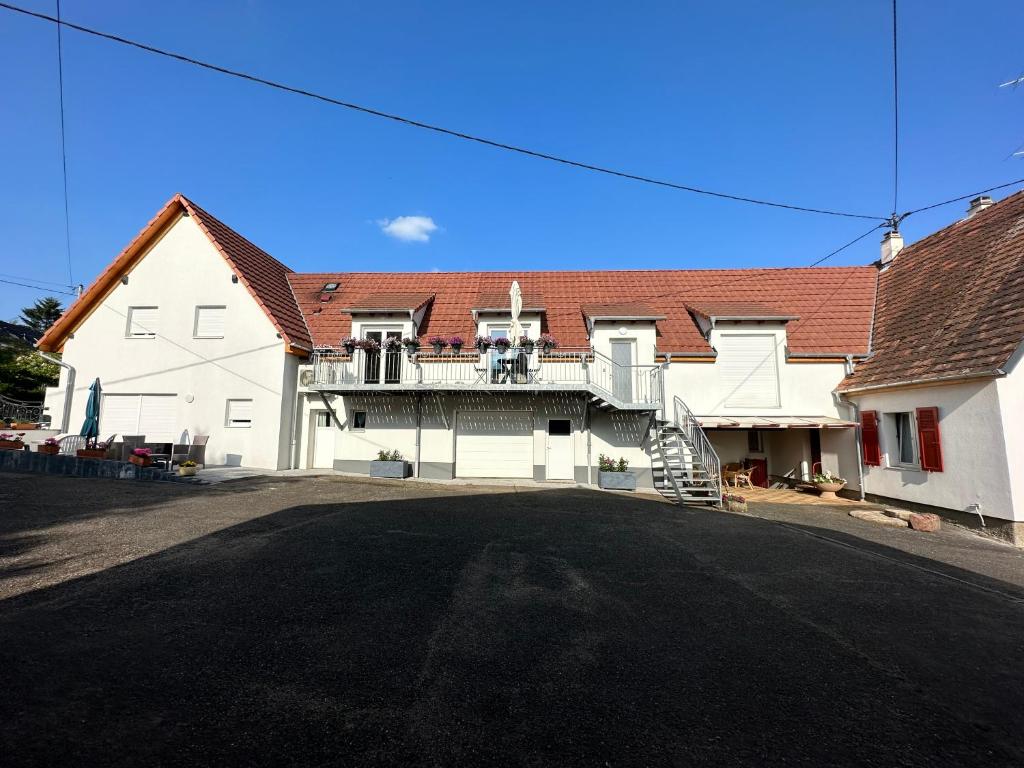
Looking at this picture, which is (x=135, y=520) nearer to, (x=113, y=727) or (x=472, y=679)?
(x=113, y=727)

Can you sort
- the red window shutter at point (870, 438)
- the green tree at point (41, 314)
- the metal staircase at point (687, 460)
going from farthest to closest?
1. the green tree at point (41, 314)
2. the red window shutter at point (870, 438)
3. the metal staircase at point (687, 460)

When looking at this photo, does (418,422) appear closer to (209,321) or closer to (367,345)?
(367,345)

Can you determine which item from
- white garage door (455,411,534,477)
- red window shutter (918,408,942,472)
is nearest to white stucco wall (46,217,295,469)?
white garage door (455,411,534,477)

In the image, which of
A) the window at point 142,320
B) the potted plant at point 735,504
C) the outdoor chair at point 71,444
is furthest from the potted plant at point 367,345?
the potted plant at point 735,504

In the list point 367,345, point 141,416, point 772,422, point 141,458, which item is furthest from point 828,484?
point 141,416

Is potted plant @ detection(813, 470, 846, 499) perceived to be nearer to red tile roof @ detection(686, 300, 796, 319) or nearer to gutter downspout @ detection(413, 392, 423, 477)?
red tile roof @ detection(686, 300, 796, 319)

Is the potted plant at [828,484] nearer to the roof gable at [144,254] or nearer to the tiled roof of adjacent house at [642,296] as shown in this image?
the tiled roof of adjacent house at [642,296]

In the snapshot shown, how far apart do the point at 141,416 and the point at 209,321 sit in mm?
3862

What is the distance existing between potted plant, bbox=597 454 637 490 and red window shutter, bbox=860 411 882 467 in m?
6.41

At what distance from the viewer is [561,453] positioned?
1458 cm

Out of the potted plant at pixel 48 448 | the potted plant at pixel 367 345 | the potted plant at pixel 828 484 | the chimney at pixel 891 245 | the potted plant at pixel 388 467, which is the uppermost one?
the chimney at pixel 891 245

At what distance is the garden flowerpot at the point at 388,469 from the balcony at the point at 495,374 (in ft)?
7.84

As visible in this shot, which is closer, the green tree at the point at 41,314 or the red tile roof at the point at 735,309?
the red tile roof at the point at 735,309

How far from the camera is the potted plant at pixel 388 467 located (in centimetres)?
1400
